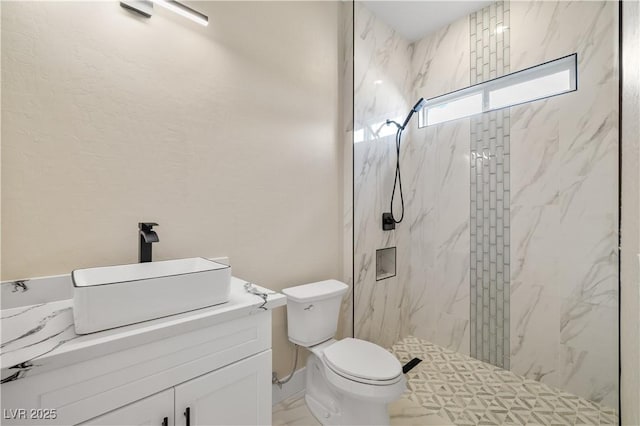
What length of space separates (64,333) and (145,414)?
1.06ft

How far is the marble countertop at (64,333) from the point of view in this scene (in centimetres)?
65

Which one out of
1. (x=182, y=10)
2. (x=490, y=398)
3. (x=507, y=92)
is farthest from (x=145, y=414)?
(x=507, y=92)

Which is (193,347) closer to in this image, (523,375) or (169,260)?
(169,260)

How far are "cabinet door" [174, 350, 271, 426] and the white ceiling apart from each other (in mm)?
2556

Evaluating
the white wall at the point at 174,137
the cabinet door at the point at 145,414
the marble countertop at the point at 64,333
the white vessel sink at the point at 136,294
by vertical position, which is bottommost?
the cabinet door at the point at 145,414

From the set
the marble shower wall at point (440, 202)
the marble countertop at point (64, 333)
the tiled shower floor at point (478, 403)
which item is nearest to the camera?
the marble countertop at point (64, 333)

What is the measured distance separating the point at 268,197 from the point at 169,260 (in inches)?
25.2

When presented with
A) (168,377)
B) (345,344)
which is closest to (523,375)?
(345,344)

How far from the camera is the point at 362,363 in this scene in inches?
58.1

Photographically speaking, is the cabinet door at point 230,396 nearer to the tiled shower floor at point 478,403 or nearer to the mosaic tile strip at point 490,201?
the tiled shower floor at point 478,403

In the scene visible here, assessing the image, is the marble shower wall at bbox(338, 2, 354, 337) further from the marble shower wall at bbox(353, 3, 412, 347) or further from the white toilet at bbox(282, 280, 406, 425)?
the white toilet at bbox(282, 280, 406, 425)

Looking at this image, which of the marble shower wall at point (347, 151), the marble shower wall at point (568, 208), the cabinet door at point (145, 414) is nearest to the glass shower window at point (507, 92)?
the marble shower wall at point (568, 208)

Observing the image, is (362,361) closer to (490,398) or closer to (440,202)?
(490,398)

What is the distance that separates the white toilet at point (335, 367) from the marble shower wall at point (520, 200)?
0.46 m
